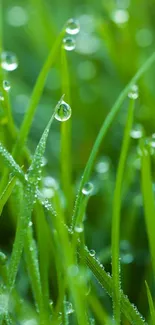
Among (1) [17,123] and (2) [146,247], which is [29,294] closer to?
(2) [146,247]

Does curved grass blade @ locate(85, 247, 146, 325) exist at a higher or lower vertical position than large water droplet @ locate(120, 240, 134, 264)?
lower

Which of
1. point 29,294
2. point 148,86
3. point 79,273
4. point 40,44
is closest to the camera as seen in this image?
point 79,273

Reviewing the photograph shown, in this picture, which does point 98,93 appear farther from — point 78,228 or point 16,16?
point 78,228

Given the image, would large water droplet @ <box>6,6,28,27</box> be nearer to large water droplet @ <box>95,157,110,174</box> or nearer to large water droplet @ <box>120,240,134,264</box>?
large water droplet @ <box>95,157,110,174</box>

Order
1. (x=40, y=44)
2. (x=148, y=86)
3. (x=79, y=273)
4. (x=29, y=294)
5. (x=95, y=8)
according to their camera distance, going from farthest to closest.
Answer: (x=95, y=8) → (x=40, y=44) → (x=148, y=86) → (x=29, y=294) → (x=79, y=273)

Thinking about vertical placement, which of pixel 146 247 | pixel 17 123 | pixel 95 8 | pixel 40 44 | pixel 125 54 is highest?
pixel 95 8

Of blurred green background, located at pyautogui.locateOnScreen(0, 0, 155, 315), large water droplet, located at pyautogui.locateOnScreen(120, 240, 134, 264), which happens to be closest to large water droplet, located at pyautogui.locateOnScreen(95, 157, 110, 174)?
blurred green background, located at pyautogui.locateOnScreen(0, 0, 155, 315)

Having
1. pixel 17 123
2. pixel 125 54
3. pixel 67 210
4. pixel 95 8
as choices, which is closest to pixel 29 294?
pixel 67 210
